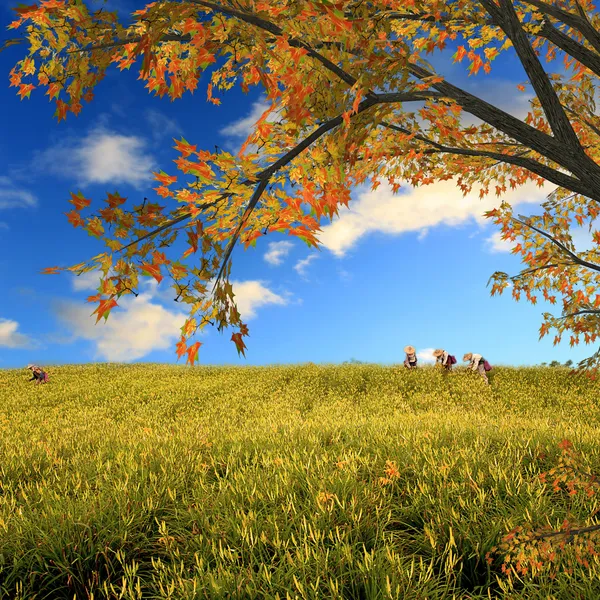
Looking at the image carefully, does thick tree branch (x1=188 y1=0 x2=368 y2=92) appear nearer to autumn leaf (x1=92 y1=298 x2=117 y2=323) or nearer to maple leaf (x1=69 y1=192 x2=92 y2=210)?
maple leaf (x1=69 y1=192 x2=92 y2=210)

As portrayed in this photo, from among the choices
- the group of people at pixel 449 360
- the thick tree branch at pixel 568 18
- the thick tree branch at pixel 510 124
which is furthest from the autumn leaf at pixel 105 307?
the group of people at pixel 449 360

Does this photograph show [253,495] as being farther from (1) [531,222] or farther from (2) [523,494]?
(1) [531,222]

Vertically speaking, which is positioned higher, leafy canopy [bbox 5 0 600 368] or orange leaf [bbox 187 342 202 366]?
leafy canopy [bbox 5 0 600 368]

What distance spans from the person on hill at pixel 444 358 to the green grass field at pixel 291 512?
9504 millimetres

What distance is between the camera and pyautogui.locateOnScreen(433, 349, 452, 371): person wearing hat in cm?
1599

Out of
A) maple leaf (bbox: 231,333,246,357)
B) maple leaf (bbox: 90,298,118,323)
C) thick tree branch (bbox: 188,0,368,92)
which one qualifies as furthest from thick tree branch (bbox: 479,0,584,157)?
maple leaf (bbox: 90,298,118,323)

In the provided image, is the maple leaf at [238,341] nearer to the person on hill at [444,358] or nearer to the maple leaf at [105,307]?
the maple leaf at [105,307]

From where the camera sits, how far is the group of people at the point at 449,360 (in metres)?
15.4

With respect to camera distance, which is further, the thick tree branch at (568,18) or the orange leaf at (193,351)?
the thick tree branch at (568,18)

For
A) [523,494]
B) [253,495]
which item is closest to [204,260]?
[253,495]

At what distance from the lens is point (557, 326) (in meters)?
9.44

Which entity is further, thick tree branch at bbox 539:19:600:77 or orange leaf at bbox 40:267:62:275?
thick tree branch at bbox 539:19:600:77

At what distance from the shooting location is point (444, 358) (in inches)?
640

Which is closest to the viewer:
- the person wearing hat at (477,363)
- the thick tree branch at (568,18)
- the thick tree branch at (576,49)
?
the thick tree branch at (568,18)
